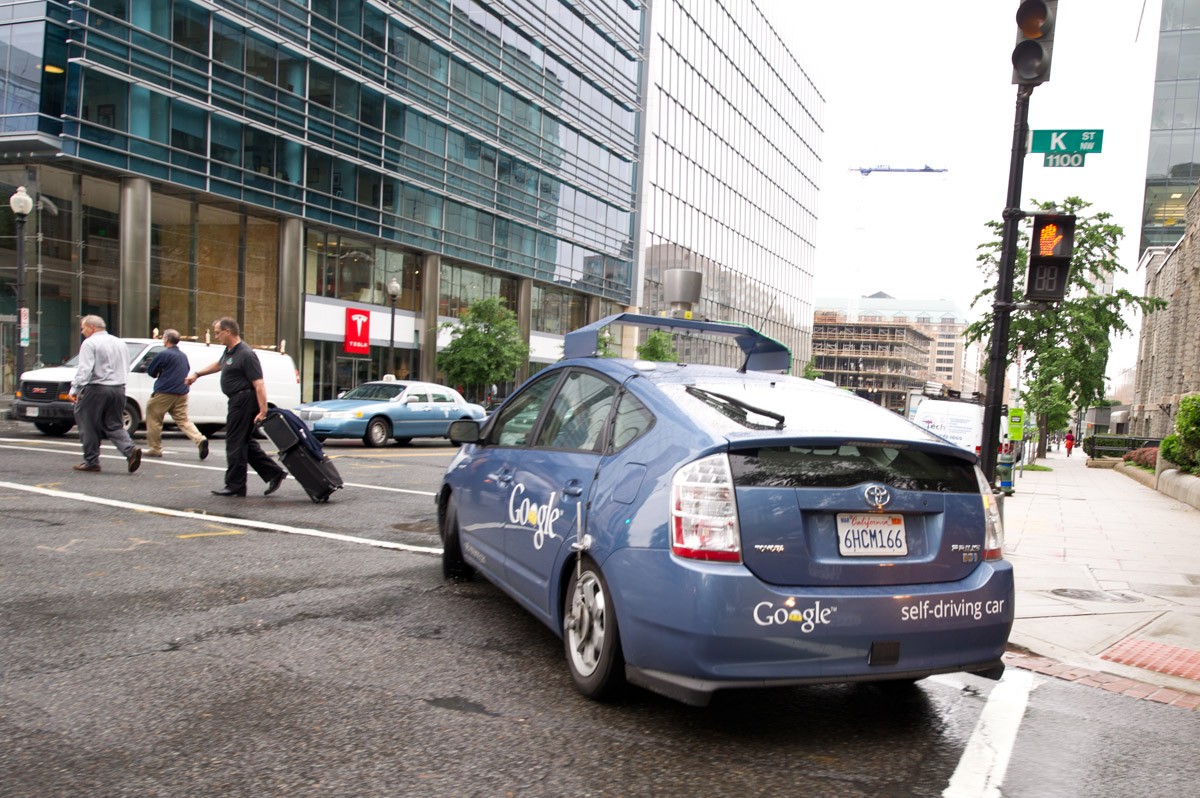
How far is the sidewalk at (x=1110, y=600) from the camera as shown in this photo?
4957mm

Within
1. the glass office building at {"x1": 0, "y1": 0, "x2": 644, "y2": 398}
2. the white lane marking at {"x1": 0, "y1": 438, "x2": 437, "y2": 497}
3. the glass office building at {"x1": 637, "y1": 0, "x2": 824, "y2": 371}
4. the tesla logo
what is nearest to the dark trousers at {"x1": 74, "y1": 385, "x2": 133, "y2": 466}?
the white lane marking at {"x1": 0, "y1": 438, "x2": 437, "y2": 497}

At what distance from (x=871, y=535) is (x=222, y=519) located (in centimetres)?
625

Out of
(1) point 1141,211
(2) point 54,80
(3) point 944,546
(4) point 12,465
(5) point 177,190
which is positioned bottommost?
(4) point 12,465

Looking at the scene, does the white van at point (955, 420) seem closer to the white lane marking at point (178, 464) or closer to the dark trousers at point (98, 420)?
the white lane marking at point (178, 464)

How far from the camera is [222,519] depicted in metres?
7.91

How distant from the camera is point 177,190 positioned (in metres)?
27.7

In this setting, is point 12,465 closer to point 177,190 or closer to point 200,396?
point 200,396

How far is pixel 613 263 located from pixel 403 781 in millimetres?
51362

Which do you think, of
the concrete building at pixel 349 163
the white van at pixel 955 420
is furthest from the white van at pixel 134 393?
the white van at pixel 955 420

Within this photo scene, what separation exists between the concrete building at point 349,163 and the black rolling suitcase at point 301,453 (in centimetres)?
1503

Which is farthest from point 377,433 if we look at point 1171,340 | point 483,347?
point 1171,340

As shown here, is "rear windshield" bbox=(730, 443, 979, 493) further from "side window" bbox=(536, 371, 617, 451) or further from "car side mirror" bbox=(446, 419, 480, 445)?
"car side mirror" bbox=(446, 419, 480, 445)

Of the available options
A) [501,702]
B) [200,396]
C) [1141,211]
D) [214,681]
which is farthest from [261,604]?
[1141,211]

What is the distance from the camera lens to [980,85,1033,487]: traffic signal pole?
7645 millimetres
